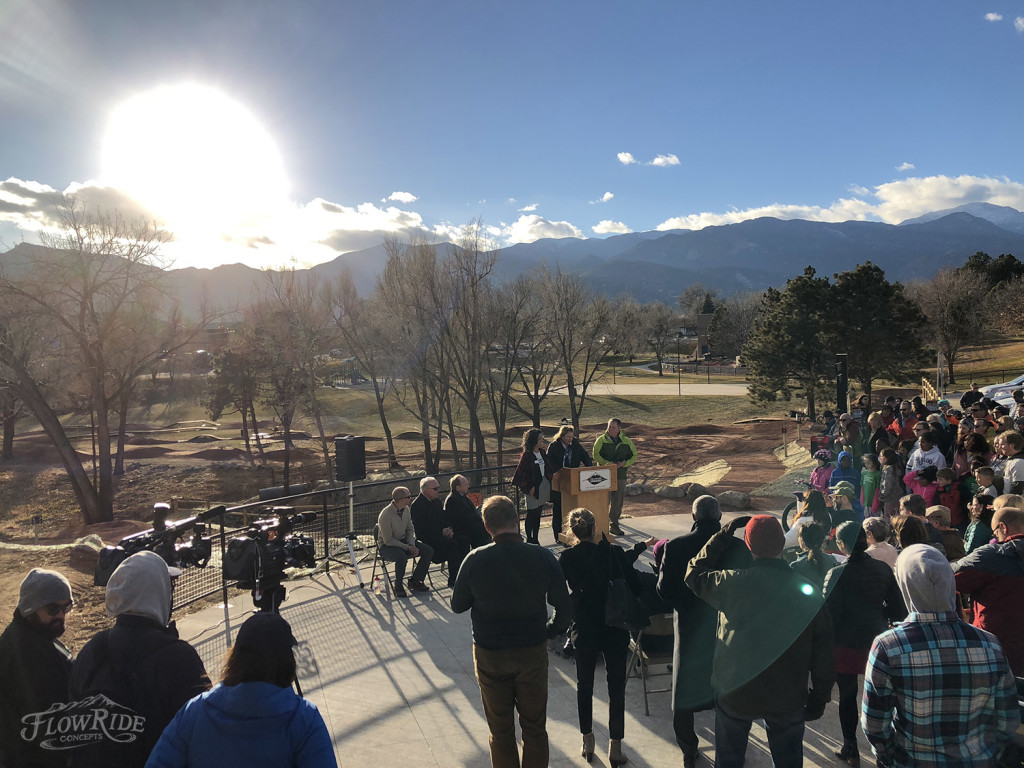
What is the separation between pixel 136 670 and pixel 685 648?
3087 mm

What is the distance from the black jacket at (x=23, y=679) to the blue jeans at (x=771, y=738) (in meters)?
3.20

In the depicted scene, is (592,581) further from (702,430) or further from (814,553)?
(702,430)

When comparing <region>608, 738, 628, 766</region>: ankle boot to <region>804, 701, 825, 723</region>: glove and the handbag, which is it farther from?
<region>804, 701, 825, 723</region>: glove

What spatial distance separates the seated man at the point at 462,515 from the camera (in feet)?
24.3

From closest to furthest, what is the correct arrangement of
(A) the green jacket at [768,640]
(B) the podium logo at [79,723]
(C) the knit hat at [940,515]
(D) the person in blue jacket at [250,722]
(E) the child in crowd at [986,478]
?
(D) the person in blue jacket at [250,722], (B) the podium logo at [79,723], (A) the green jacket at [768,640], (C) the knit hat at [940,515], (E) the child in crowd at [986,478]

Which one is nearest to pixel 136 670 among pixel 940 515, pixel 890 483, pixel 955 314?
pixel 940 515

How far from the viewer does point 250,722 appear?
202cm

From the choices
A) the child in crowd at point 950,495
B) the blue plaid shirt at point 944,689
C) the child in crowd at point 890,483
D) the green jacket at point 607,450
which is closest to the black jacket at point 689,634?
the blue plaid shirt at point 944,689

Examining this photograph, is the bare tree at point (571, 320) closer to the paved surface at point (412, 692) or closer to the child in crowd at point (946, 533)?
the paved surface at point (412, 692)

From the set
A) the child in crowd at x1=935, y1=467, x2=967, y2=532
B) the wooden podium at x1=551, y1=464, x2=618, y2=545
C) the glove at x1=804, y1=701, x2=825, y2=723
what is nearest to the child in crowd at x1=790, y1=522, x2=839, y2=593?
the glove at x1=804, y1=701, x2=825, y2=723

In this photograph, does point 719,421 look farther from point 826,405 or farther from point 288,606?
point 288,606

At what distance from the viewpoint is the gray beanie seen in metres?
2.77

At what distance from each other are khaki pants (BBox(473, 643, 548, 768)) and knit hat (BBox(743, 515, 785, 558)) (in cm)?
133

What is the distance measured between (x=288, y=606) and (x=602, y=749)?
4591 millimetres
